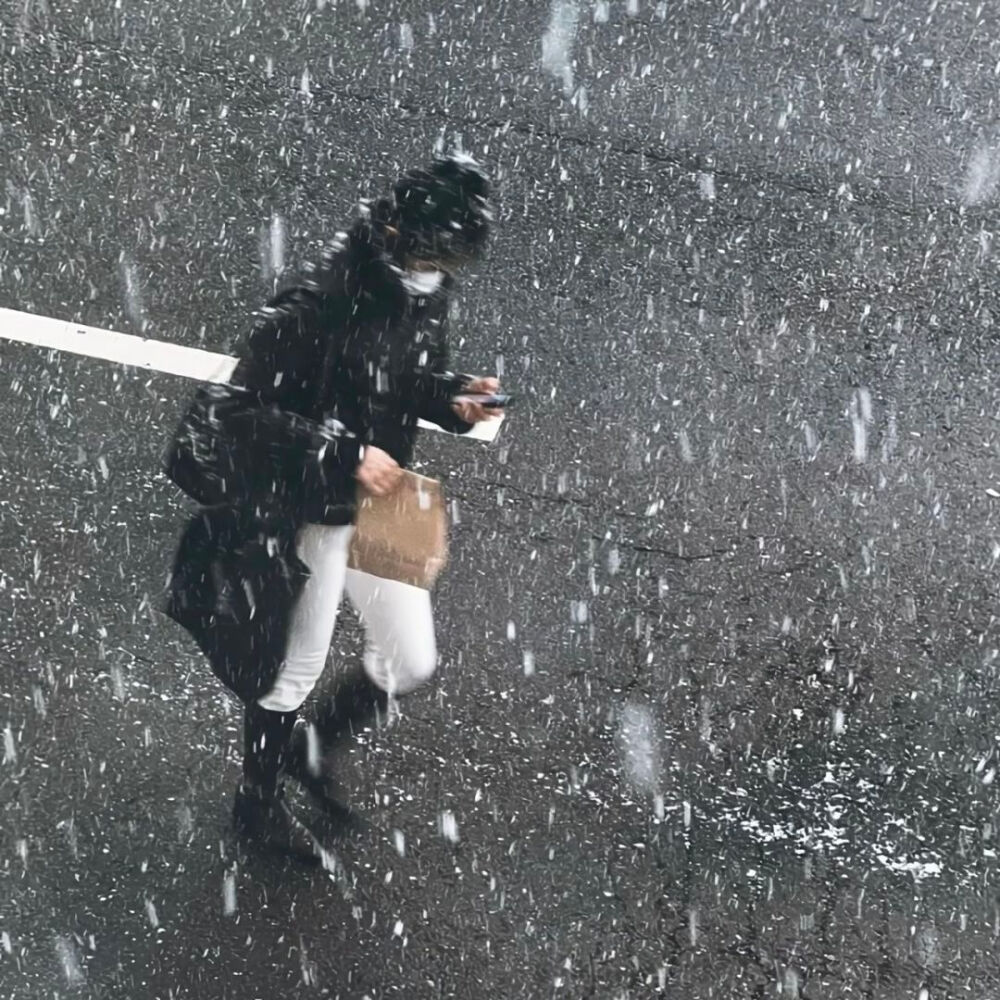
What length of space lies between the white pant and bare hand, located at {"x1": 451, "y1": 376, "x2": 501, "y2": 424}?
43 centimetres

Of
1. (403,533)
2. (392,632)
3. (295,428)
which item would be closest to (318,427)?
(295,428)

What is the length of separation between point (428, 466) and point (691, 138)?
93.4 inches

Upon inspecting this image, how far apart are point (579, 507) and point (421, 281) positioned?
5.69 feet

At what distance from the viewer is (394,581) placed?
10.5ft

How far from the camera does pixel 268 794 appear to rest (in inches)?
138

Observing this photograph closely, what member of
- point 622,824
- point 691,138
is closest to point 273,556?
point 622,824

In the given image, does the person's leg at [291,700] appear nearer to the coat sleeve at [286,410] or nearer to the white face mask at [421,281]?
the coat sleeve at [286,410]

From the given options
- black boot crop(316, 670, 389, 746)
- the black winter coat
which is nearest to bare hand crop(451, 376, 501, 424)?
the black winter coat

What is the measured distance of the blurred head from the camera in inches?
115

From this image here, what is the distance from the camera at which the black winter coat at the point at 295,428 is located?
287 centimetres

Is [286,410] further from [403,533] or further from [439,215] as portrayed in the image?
[439,215]

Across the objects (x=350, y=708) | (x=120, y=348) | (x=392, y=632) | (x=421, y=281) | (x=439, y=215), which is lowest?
(x=350, y=708)

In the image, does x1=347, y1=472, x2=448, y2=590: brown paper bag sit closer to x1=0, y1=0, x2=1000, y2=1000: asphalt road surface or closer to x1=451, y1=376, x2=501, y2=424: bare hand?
x1=451, y1=376, x2=501, y2=424: bare hand

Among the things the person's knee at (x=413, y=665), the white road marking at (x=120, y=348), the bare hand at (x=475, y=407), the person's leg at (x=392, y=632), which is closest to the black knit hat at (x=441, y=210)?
the bare hand at (x=475, y=407)
